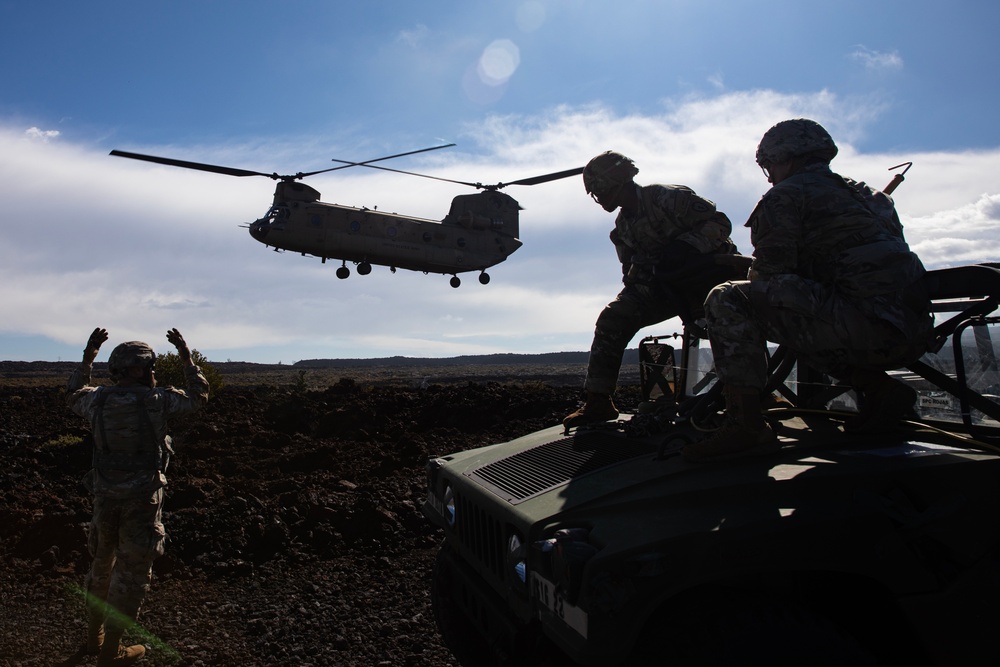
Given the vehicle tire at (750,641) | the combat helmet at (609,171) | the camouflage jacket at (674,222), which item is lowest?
the vehicle tire at (750,641)

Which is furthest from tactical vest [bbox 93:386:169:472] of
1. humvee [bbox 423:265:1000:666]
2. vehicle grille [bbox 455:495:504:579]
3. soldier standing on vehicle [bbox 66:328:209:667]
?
humvee [bbox 423:265:1000:666]

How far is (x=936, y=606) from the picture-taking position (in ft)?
7.43

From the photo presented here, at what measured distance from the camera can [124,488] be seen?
4273 millimetres

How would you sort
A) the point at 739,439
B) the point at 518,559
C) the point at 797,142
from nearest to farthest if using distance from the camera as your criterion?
the point at 518,559, the point at 739,439, the point at 797,142

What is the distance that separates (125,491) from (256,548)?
7.44 ft

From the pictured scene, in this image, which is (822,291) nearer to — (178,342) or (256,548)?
(178,342)

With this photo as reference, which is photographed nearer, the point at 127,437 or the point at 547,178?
the point at 127,437

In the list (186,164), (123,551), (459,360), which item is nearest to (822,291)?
(123,551)

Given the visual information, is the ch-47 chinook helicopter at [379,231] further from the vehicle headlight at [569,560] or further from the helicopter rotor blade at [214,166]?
the vehicle headlight at [569,560]

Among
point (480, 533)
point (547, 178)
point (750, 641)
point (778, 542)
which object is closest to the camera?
point (750, 641)

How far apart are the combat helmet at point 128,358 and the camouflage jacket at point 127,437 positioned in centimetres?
12

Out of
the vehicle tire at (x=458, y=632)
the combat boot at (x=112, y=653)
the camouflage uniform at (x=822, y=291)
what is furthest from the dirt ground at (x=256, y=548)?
the camouflage uniform at (x=822, y=291)

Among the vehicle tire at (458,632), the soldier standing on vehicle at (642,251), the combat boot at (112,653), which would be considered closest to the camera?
the vehicle tire at (458,632)

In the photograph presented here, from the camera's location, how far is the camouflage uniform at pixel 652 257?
14.1 feet
